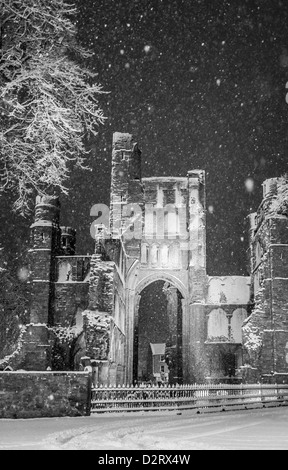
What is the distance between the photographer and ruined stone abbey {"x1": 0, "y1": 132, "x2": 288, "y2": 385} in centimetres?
3083

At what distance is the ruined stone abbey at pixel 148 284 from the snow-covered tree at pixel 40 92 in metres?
16.0

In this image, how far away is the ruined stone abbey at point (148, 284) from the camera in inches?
1214

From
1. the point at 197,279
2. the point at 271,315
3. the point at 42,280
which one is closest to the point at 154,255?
the point at 197,279

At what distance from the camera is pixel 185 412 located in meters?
16.0

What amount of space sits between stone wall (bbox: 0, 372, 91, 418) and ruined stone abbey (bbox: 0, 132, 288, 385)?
43.4ft

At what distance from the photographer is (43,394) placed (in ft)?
44.0

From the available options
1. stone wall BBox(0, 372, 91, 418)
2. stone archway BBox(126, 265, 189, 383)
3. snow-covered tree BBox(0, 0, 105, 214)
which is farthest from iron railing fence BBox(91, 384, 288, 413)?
stone archway BBox(126, 265, 189, 383)

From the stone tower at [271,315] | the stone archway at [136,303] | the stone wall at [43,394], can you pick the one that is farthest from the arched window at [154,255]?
the stone wall at [43,394]

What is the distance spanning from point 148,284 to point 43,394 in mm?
27570

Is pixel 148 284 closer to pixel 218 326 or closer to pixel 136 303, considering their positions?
pixel 136 303
